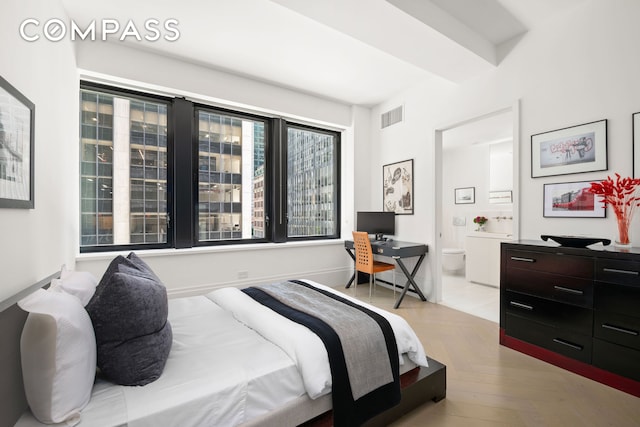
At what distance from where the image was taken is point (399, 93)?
4.31 meters

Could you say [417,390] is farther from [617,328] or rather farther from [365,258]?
[365,258]

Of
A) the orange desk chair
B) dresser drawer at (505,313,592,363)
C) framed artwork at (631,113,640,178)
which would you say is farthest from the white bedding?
framed artwork at (631,113,640,178)

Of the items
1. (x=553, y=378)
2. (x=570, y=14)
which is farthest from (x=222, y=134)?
(x=553, y=378)

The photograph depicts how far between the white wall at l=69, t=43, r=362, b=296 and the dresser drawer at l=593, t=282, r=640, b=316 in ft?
9.99

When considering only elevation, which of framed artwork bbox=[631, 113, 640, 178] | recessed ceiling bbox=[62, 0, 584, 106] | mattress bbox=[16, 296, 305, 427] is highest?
recessed ceiling bbox=[62, 0, 584, 106]

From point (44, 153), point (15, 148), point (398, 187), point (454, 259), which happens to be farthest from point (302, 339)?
point (454, 259)

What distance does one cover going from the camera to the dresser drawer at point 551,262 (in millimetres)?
2102

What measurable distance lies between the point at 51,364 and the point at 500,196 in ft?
21.0

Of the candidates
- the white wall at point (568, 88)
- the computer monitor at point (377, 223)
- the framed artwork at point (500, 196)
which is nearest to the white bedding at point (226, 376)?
the white wall at point (568, 88)

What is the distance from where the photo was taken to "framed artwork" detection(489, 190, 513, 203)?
5422 millimetres

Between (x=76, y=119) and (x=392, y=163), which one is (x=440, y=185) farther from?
(x=76, y=119)

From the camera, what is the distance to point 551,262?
2293 mm

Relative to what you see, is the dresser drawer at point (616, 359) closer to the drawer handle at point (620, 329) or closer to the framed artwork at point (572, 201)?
the drawer handle at point (620, 329)

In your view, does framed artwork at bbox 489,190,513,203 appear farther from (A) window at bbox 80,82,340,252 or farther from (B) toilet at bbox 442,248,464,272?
(A) window at bbox 80,82,340,252
